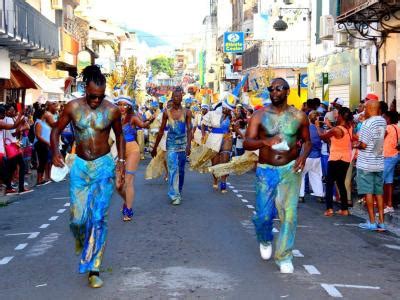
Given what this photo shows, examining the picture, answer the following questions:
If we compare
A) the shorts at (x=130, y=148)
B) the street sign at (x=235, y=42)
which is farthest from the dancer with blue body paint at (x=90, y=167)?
the street sign at (x=235, y=42)

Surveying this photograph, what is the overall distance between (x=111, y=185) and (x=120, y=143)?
44cm

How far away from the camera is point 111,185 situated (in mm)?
7613

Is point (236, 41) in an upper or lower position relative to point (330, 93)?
upper

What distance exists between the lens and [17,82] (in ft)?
96.1

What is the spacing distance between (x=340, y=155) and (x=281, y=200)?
5436mm

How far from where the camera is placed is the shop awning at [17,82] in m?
28.7

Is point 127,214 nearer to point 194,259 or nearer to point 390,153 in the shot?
point 194,259

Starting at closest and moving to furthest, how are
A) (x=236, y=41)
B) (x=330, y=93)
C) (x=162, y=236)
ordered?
(x=162, y=236) → (x=330, y=93) → (x=236, y=41)

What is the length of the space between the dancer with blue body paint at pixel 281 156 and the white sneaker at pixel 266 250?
1.58ft

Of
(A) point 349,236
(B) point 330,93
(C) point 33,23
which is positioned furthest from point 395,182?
(C) point 33,23

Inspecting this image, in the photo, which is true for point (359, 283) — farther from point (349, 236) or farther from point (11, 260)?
point (11, 260)

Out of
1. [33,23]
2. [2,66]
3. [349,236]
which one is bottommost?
[349,236]

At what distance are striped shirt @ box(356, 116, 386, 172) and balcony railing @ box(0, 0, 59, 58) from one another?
51.3 ft

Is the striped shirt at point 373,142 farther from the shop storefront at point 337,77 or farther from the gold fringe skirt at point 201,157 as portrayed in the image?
the shop storefront at point 337,77
